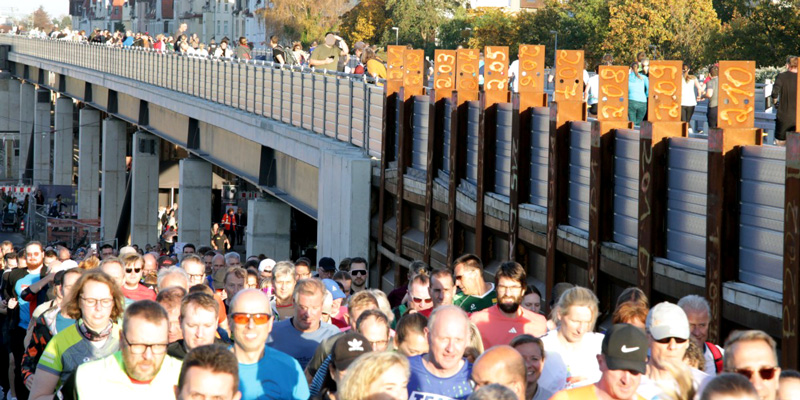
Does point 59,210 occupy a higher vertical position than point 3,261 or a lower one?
lower

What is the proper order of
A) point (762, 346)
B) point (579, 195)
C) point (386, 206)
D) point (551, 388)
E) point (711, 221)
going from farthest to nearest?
1. point (386, 206)
2. point (579, 195)
3. point (711, 221)
4. point (551, 388)
5. point (762, 346)

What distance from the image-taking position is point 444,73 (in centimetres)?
1803

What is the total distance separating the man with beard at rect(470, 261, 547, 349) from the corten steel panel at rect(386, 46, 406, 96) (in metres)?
11.4

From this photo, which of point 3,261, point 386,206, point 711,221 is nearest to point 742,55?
point 386,206

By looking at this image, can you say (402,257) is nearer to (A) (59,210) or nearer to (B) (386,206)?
(B) (386,206)

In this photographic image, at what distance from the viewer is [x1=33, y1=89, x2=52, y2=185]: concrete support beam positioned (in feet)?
229

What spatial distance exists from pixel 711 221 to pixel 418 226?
9129 mm

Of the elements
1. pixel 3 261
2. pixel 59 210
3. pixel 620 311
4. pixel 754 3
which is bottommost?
pixel 59 210

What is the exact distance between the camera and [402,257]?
19047mm

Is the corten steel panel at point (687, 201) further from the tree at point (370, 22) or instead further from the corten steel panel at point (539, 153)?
the tree at point (370, 22)

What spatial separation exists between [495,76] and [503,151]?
0.99 m

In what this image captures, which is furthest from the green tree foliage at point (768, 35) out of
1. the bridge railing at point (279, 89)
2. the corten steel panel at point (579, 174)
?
the corten steel panel at point (579, 174)

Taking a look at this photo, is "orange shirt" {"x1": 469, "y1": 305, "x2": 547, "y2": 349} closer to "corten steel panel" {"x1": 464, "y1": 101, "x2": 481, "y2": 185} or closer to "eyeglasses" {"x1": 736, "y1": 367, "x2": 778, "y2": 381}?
"eyeglasses" {"x1": 736, "y1": 367, "x2": 778, "y2": 381}

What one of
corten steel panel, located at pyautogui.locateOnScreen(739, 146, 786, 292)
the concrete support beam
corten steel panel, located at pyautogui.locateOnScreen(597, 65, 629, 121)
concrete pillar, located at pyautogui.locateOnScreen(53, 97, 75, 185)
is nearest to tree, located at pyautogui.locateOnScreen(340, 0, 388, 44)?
the concrete support beam
